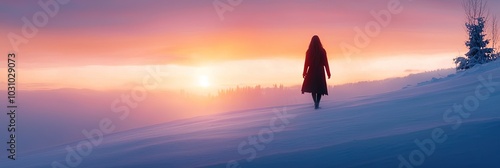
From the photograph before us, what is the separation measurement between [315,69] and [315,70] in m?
0.03

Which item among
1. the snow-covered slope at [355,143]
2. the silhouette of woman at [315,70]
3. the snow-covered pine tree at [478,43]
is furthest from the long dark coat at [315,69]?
the snow-covered pine tree at [478,43]

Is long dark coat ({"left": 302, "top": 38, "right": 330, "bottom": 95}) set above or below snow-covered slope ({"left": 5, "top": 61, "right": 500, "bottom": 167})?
above

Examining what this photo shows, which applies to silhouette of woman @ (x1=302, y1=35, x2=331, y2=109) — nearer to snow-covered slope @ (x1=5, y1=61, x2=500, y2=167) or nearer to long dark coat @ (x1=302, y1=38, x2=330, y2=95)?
long dark coat @ (x1=302, y1=38, x2=330, y2=95)

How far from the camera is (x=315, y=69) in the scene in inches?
556

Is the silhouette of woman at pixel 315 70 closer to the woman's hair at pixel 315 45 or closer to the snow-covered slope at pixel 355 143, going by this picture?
the woman's hair at pixel 315 45

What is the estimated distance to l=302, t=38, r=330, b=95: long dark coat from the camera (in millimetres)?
14047

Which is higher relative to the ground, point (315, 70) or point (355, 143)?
point (315, 70)

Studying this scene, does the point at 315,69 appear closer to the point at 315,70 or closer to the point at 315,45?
the point at 315,70

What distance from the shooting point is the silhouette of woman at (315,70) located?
553 inches

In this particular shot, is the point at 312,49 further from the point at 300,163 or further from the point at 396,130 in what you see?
the point at 300,163

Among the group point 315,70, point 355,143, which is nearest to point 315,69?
point 315,70

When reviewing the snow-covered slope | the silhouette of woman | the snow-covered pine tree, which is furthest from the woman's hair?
the snow-covered pine tree

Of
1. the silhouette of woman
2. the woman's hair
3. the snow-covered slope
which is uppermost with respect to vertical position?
the woman's hair

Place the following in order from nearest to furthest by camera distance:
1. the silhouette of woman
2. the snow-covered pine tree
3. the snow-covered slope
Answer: the snow-covered slope < the silhouette of woman < the snow-covered pine tree
